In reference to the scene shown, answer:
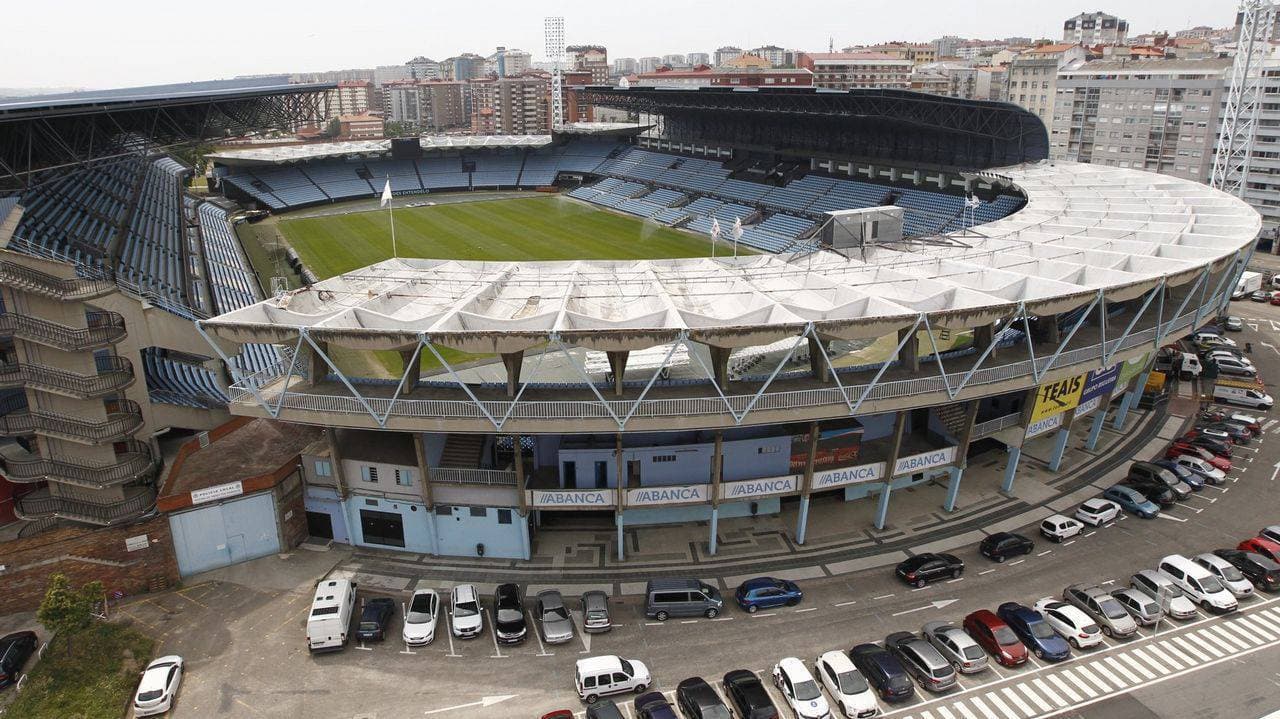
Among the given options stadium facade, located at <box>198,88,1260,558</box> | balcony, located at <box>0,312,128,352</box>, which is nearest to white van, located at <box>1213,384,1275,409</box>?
stadium facade, located at <box>198,88,1260,558</box>

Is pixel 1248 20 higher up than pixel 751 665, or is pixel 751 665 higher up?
pixel 1248 20

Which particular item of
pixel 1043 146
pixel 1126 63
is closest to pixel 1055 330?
pixel 1043 146

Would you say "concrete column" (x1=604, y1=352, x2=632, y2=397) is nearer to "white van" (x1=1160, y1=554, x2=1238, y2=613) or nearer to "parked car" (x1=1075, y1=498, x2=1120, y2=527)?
"parked car" (x1=1075, y1=498, x2=1120, y2=527)

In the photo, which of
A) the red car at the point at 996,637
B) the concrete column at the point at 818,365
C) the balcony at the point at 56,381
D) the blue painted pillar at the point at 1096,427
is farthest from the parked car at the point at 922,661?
the balcony at the point at 56,381

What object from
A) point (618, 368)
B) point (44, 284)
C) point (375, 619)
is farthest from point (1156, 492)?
point (44, 284)

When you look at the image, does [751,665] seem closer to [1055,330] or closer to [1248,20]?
[1055,330]
